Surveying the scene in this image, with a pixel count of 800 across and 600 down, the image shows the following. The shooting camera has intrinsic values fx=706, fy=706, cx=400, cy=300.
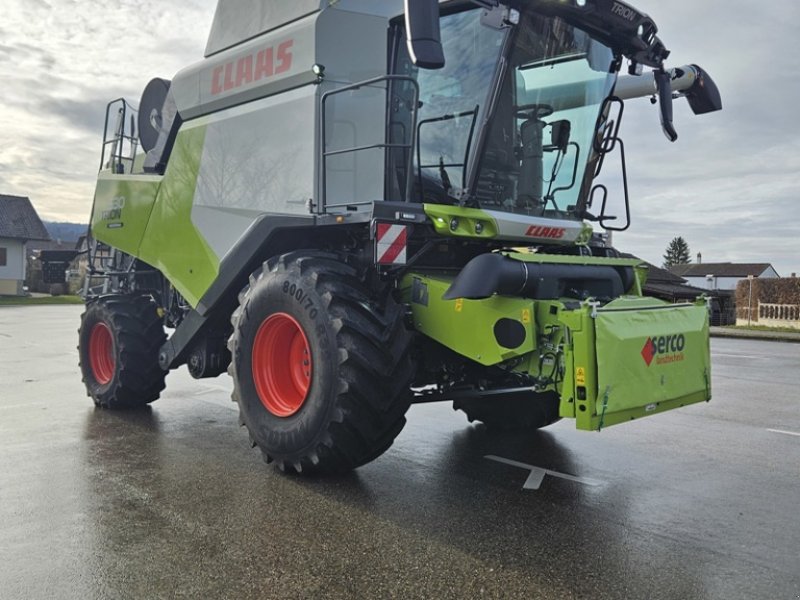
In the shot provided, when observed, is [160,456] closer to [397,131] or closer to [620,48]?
[397,131]

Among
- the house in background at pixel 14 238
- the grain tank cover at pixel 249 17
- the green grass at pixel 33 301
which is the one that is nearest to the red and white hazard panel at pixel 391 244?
the grain tank cover at pixel 249 17

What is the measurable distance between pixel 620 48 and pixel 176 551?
16.0 ft

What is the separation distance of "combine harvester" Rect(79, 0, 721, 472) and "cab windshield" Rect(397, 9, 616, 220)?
0.05ft

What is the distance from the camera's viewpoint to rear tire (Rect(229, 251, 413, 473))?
4422mm

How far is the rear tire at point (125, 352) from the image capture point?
7328 mm

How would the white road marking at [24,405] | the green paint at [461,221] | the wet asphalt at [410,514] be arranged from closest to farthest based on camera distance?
the wet asphalt at [410,514] → the green paint at [461,221] → the white road marking at [24,405]

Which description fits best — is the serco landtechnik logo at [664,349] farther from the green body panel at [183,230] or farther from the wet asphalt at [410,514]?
the green body panel at [183,230]

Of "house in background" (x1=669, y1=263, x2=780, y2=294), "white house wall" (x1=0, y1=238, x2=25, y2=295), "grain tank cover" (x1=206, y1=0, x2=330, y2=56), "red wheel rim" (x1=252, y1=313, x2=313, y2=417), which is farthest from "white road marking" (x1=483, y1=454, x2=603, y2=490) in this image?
"house in background" (x1=669, y1=263, x2=780, y2=294)

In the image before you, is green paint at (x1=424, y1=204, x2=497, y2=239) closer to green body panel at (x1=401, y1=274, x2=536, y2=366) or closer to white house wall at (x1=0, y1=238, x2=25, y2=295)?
green body panel at (x1=401, y1=274, x2=536, y2=366)

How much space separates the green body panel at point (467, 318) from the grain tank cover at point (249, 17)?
2.34 metres

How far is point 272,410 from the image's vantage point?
16.6ft

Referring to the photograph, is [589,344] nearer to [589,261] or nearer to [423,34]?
[589,261]

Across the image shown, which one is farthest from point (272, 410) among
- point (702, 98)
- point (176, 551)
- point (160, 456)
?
point (702, 98)

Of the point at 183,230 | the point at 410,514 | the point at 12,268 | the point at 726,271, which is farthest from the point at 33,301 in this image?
the point at 726,271
